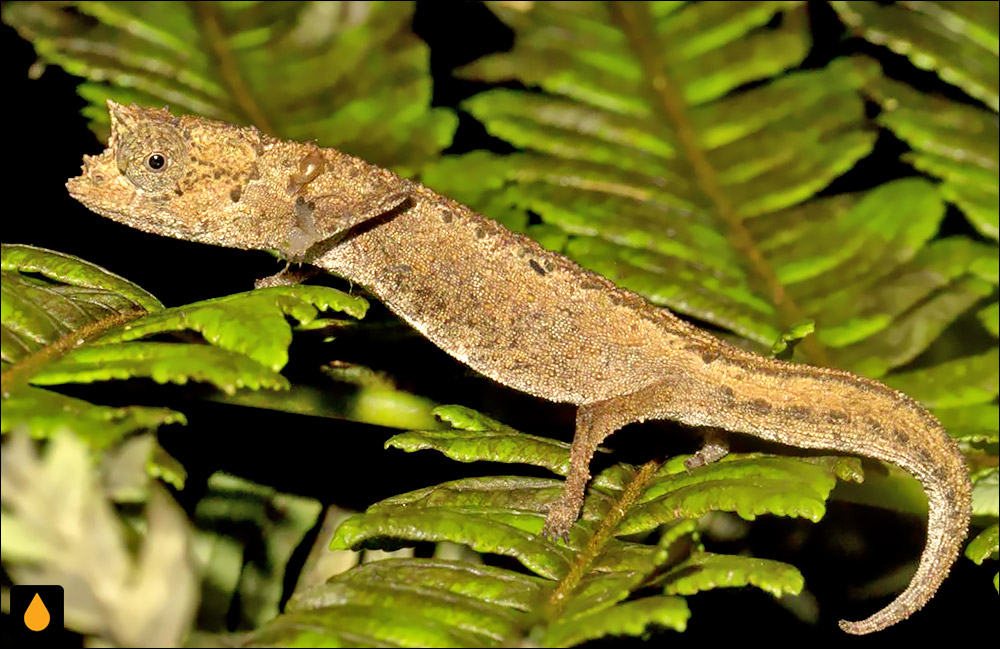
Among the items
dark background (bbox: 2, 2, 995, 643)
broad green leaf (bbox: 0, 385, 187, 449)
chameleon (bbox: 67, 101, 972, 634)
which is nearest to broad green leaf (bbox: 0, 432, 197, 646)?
broad green leaf (bbox: 0, 385, 187, 449)

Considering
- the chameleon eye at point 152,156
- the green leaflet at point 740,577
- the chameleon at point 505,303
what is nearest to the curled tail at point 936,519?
the chameleon at point 505,303

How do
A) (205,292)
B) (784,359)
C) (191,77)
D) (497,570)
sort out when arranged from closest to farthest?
1. (497,570)
2. (784,359)
3. (191,77)
4. (205,292)

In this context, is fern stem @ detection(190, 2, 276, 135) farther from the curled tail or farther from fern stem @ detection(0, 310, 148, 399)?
the curled tail

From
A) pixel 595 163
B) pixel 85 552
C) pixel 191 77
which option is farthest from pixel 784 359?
pixel 85 552

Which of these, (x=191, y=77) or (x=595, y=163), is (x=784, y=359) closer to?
(x=595, y=163)

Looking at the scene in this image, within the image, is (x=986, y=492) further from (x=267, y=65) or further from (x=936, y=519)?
(x=267, y=65)
